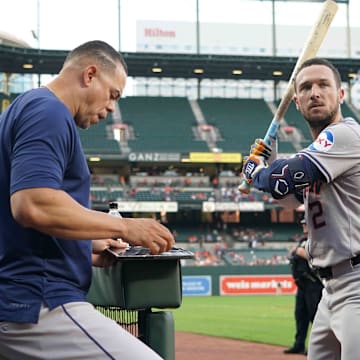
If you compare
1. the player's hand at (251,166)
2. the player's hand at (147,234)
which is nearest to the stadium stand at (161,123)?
the player's hand at (251,166)

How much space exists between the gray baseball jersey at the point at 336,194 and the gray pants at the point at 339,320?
0.33 ft

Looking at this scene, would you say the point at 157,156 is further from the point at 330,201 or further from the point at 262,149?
the point at 330,201

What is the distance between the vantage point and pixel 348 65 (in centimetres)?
4306

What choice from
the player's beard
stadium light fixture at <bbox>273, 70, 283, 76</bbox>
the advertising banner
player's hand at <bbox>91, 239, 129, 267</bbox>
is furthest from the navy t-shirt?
stadium light fixture at <bbox>273, 70, 283, 76</bbox>

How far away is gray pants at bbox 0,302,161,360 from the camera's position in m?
2.19

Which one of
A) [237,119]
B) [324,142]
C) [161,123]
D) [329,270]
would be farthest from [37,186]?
[237,119]

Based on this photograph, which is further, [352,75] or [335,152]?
[352,75]

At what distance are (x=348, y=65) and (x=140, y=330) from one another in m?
42.2

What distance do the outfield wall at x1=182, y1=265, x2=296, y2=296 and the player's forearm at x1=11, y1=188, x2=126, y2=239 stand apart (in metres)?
25.6

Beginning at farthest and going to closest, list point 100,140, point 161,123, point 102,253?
point 161,123 → point 100,140 → point 102,253

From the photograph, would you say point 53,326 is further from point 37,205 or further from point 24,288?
point 37,205

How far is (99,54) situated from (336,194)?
154cm

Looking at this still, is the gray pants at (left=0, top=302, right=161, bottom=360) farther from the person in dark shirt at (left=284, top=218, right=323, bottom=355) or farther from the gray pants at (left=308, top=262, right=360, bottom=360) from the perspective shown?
the person in dark shirt at (left=284, top=218, right=323, bottom=355)

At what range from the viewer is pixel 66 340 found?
2195 mm
